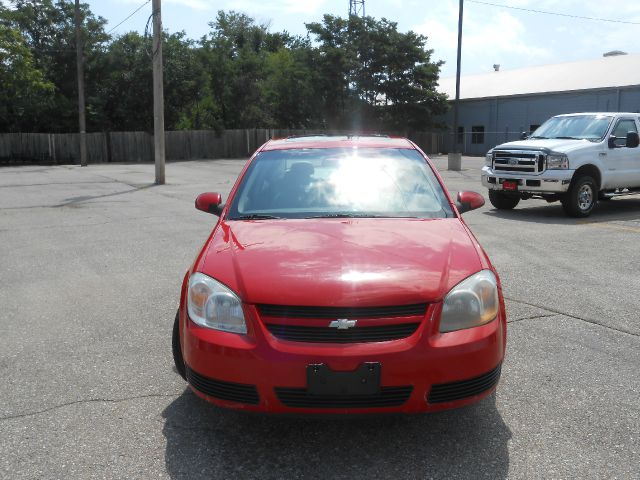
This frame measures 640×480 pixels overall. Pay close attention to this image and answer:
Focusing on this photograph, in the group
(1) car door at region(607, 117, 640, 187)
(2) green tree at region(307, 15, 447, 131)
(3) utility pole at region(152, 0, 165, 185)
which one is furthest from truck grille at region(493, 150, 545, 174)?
(2) green tree at region(307, 15, 447, 131)

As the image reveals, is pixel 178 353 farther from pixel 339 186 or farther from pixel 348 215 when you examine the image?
pixel 339 186

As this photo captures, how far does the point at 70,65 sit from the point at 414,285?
139ft

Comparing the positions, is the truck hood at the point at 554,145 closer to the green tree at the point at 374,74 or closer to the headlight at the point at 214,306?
the headlight at the point at 214,306

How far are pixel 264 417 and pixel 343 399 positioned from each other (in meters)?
0.78

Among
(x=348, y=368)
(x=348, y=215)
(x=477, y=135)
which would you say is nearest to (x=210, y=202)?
(x=348, y=215)

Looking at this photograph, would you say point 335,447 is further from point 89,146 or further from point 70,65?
point 70,65

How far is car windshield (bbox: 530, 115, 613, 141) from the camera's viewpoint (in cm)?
1251

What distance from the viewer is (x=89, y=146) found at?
121 feet

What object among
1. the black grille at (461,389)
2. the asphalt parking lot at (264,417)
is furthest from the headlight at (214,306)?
the black grille at (461,389)

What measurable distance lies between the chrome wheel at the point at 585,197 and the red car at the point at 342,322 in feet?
30.4

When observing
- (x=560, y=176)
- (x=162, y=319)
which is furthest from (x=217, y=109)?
(x=162, y=319)

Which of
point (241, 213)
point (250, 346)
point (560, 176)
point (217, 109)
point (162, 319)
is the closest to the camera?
point (250, 346)

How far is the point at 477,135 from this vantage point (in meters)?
46.0

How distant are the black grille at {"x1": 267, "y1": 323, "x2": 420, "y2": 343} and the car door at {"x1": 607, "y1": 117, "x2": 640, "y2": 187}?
10894 mm
